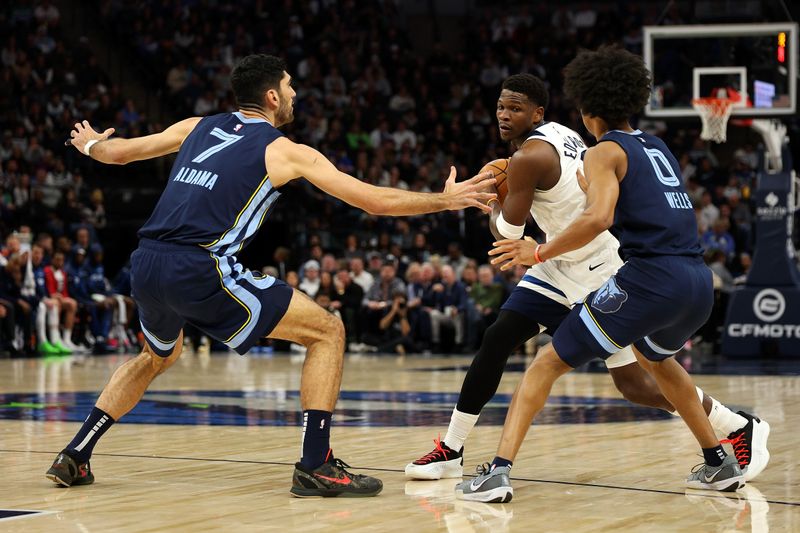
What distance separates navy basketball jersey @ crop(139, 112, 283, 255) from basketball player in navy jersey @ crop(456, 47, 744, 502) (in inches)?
A: 45.3

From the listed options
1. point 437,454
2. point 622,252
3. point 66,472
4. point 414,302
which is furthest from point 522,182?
point 414,302

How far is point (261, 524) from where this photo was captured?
4.67 meters

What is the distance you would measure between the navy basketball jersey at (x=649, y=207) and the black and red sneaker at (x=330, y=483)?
1.58 meters

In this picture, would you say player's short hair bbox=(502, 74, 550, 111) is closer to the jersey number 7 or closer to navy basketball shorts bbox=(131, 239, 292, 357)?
the jersey number 7

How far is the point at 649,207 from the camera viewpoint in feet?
17.5

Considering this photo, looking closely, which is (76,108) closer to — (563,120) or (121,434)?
(563,120)

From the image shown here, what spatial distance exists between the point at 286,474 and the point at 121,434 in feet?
6.80

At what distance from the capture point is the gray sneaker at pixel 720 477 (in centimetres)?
552

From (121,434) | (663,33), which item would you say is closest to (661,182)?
(121,434)

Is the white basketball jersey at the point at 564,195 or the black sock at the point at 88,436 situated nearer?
the black sock at the point at 88,436

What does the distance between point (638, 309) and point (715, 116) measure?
395 inches

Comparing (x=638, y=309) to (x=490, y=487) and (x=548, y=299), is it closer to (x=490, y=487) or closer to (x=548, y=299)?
(x=548, y=299)

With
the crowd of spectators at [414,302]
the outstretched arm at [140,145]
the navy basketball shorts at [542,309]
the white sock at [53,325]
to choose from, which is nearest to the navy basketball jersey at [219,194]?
the outstretched arm at [140,145]

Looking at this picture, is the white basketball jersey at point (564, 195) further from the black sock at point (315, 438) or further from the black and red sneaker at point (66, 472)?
the black and red sneaker at point (66, 472)
